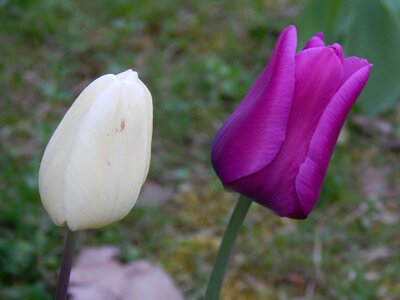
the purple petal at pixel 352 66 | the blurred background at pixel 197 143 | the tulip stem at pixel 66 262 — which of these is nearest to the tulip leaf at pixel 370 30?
the blurred background at pixel 197 143

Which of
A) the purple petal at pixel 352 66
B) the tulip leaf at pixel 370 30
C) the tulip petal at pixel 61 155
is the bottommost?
the tulip leaf at pixel 370 30

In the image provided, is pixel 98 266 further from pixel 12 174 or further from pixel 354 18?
pixel 354 18

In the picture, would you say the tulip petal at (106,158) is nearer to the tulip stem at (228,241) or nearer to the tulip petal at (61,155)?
the tulip petal at (61,155)

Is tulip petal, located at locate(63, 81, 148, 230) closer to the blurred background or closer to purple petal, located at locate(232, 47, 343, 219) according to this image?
purple petal, located at locate(232, 47, 343, 219)

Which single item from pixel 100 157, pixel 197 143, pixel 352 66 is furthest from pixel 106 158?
pixel 197 143

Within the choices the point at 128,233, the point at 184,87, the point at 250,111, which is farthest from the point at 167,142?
the point at 250,111

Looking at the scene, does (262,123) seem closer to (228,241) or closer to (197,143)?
(228,241)

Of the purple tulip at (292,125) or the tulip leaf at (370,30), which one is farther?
the tulip leaf at (370,30)
